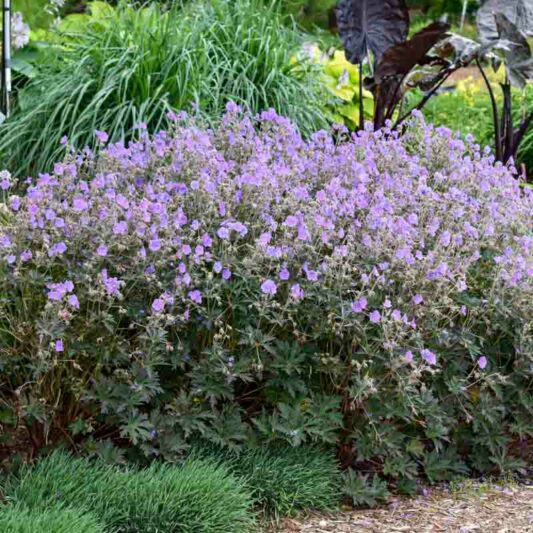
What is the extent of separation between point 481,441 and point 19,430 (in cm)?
160

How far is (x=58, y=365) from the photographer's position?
3.00 m

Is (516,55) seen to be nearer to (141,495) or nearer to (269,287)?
(269,287)

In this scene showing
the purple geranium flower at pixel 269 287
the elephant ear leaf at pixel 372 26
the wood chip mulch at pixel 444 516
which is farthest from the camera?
the elephant ear leaf at pixel 372 26

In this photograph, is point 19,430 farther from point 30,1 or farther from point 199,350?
point 30,1

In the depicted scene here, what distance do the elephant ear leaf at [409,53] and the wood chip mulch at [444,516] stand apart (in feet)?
10.9

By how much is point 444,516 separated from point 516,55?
4.10m

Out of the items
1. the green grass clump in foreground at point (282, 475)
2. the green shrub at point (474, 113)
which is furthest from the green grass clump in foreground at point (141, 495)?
the green shrub at point (474, 113)

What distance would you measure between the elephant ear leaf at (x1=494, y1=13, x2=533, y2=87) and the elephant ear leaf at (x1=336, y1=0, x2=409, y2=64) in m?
0.66

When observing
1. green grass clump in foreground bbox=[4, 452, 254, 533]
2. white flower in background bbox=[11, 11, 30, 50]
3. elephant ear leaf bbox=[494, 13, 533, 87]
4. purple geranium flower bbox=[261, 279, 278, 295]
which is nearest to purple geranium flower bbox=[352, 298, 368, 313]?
purple geranium flower bbox=[261, 279, 278, 295]

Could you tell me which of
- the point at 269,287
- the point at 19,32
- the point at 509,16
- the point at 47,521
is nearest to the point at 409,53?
the point at 509,16

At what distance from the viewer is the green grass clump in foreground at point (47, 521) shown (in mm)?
2451

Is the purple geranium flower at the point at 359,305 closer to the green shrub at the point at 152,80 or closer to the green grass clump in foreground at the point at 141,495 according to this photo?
the green grass clump in foreground at the point at 141,495

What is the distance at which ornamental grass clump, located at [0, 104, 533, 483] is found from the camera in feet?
9.98

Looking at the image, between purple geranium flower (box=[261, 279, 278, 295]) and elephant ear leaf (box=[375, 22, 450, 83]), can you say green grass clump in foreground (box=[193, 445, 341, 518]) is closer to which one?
purple geranium flower (box=[261, 279, 278, 295])
